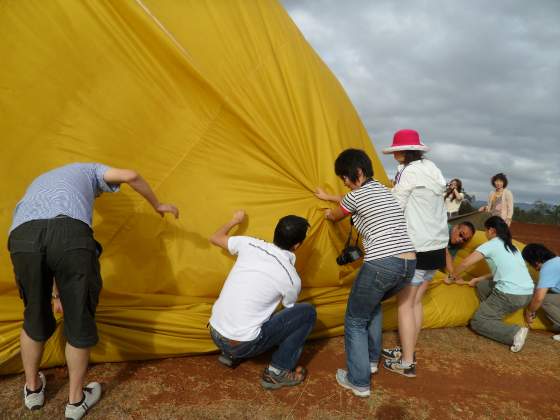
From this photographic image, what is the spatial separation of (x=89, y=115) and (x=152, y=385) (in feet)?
7.02

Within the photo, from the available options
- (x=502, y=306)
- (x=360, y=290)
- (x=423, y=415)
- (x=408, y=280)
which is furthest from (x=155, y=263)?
(x=502, y=306)

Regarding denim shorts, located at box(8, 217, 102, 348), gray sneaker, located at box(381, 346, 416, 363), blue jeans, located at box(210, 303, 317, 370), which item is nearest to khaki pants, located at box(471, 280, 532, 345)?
gray sneaker, located at box(381, 346, 416, 363)

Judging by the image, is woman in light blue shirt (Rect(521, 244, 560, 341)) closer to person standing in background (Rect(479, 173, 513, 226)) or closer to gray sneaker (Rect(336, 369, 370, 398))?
person standing in background (Rect(479, 173, 513, 226))

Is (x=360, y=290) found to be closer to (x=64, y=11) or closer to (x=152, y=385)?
(x=152, y=385)

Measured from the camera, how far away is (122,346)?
10.4 ft

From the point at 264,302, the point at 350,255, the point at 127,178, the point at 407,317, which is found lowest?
the point at 407,317

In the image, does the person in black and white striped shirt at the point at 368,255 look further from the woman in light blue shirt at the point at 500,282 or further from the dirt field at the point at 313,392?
the woman in light blue shirt at the point at 500,282

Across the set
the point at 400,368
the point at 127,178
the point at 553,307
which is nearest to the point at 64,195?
the point at 127,178

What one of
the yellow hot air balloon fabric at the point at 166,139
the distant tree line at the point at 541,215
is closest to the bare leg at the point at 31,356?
the yellow hot air balloon fabric at the point at 166,139

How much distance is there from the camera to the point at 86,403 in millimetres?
2568

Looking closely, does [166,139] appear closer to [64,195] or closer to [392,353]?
[64,195]

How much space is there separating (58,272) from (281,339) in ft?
5.19

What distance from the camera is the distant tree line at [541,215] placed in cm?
2831

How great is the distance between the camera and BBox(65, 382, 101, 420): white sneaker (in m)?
2.47
